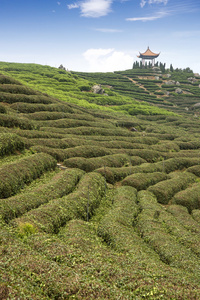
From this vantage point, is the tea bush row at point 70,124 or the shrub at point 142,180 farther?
the tea bush row at point 70,124

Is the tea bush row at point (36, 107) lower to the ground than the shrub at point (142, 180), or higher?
higher

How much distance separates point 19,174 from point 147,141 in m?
47.9

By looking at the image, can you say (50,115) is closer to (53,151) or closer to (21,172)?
(53,151)

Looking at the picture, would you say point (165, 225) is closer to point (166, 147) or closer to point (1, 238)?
point (1, 238)

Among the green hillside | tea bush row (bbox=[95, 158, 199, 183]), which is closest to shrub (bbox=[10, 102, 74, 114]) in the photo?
the green hillside

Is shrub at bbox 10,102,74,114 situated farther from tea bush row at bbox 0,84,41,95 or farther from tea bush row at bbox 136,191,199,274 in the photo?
tea bush row at bbox 136,191,199,274

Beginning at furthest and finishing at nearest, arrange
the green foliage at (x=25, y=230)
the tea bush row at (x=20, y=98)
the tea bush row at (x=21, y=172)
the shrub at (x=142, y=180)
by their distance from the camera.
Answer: the tea bush row at (x=20, y=98)
the shrub at (x=142, y=180)
the tea bush row at (x=21, y=172)
the green foliage at (x=25, y=230)

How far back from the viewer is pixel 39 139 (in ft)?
159

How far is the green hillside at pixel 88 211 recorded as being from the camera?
50.3 ft

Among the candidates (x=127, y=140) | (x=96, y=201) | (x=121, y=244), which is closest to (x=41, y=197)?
(x=96, y=201)

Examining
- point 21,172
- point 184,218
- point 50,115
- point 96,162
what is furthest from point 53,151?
point 184,218

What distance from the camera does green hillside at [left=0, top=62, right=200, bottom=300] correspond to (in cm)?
1534

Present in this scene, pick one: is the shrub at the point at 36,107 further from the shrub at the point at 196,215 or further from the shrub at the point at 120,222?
the shrub at the point at 196,215

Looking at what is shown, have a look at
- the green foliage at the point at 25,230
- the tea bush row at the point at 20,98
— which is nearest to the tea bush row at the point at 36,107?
the tea bush row at the point at 20,98
